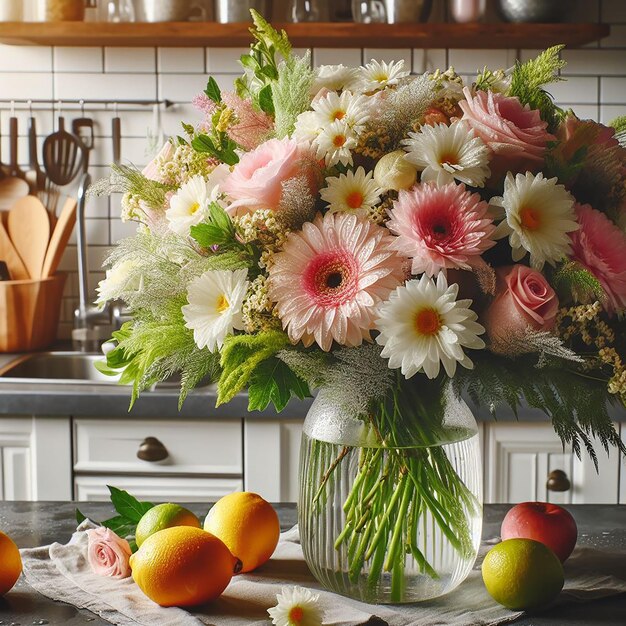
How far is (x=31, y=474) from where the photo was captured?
2.02 meters

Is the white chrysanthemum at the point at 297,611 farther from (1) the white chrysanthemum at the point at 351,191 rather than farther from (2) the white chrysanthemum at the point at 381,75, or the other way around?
(2) the white chrysanthemum at the point at 381,75

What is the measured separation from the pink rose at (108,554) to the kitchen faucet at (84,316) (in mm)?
1484

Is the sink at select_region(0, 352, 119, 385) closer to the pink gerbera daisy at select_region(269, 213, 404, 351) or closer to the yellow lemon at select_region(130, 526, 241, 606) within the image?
the yellow lemon at select_region(130, 526, 241, 606)

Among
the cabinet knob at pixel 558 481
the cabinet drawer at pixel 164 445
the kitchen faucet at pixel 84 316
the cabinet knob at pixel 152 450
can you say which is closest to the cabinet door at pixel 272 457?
the cabinet drawer at pixel 164 445

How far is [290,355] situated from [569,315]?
232 mm

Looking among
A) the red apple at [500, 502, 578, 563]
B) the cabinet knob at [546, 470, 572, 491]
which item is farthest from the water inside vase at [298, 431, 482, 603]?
the cabinet knob at [546, 470, 572, 491]

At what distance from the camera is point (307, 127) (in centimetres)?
85

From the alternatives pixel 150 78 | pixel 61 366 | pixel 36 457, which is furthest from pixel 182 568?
pixel 150 78

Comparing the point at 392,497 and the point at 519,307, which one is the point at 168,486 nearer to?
the point at 392,497

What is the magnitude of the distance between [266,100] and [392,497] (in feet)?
1.23

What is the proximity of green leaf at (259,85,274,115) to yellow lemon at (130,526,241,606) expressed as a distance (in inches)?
15.3

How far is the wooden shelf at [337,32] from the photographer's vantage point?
227 centimetres

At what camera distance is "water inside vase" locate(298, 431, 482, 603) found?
Result: 88 centimetres

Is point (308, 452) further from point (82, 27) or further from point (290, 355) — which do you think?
point (82, 27)
